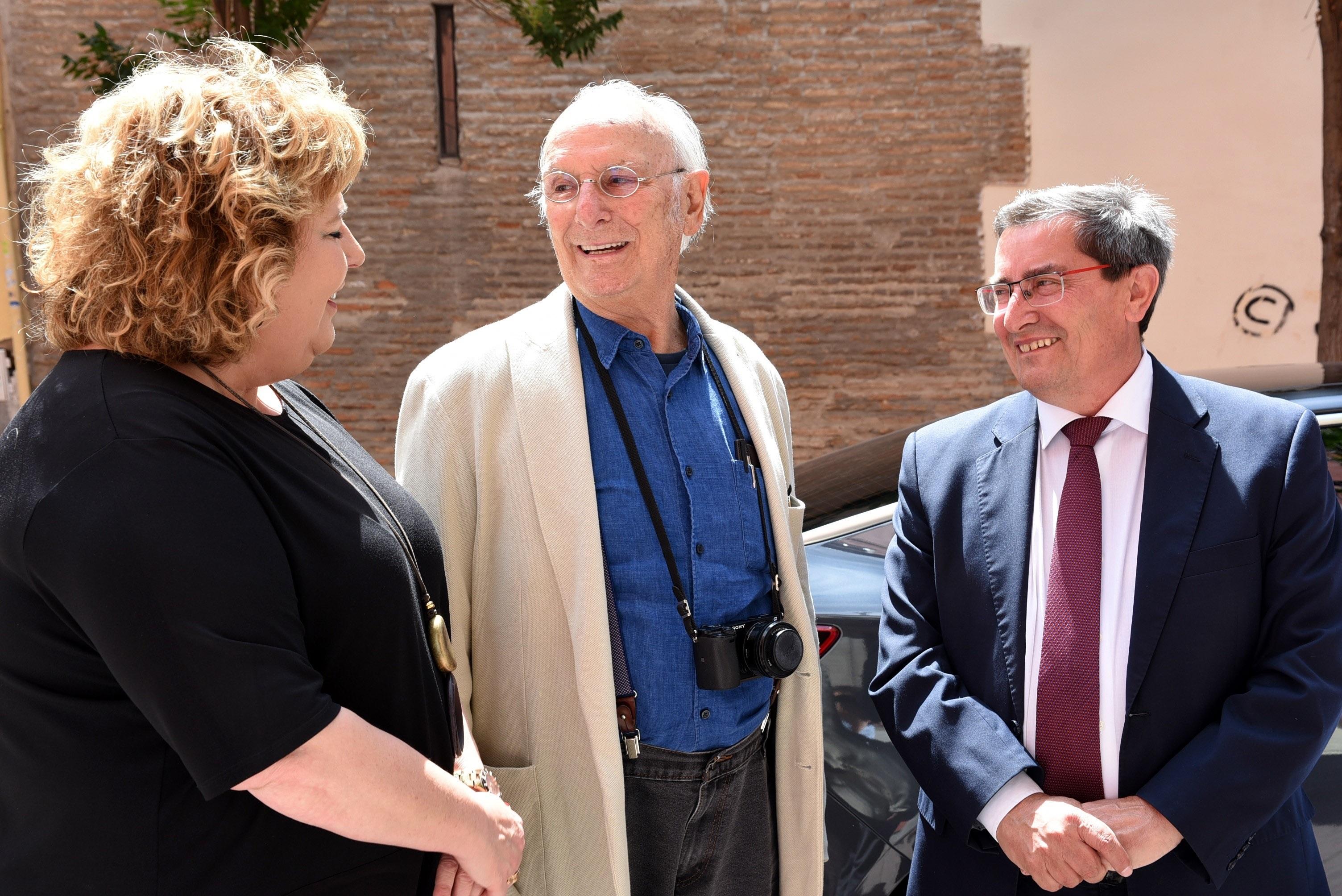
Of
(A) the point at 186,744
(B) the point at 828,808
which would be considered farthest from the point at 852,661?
(A) the point at 186,744

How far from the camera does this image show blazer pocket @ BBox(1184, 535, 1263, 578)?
1.99 meters

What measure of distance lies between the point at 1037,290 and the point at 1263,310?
6.70 meters

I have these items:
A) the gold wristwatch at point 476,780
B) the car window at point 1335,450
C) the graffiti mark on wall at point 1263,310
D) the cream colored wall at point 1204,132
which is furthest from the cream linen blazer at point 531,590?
the graffiti mark on wall at point 1263,310

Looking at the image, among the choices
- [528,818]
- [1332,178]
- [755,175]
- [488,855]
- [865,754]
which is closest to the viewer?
[488,855]

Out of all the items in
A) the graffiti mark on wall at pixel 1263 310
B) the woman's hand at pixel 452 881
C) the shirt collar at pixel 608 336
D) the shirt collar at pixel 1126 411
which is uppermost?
the shirt collar at pixel 608 336

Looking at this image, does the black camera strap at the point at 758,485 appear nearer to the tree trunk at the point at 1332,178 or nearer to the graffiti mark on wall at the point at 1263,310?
the tree trunk at the point at 1332,178

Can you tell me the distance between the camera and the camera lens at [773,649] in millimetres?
2076

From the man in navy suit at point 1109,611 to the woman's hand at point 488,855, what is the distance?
859mm

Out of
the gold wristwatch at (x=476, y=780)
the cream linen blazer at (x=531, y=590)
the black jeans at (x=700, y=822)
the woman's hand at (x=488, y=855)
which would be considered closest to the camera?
the woman's hand at (x=488, y=855)

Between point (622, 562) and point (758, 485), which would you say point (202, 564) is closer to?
point (622, 562)

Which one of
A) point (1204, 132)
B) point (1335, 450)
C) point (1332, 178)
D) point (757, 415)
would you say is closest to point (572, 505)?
point (757, 415)

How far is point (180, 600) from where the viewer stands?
126cm

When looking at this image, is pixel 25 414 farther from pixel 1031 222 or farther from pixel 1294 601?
pixel 1294 601

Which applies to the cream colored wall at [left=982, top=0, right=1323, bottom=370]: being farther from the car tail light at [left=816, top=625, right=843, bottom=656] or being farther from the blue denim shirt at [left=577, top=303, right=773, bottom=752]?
the blue denim shirt at [left=577, top=303, right=773, bottom=752]
